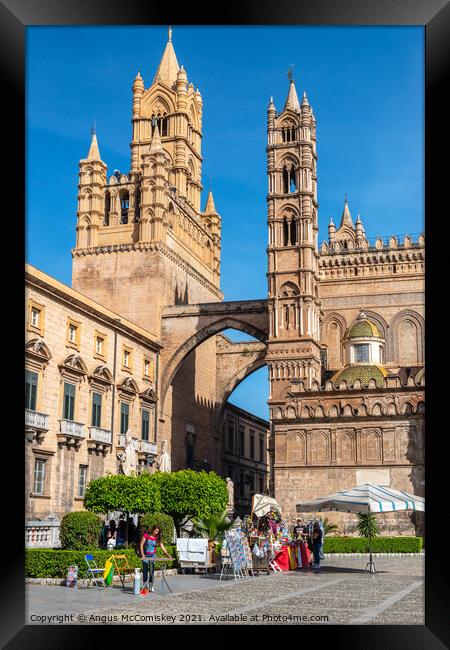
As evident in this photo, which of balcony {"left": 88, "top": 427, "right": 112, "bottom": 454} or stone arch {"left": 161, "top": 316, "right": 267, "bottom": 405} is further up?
stone arch {"left": 161, "top": 316, "right": 267, "bottom": 405}

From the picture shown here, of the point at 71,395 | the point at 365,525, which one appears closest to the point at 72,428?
the point at 71,395

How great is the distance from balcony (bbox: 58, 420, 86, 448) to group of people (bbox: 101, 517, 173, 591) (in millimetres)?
7889

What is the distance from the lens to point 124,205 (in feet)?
185

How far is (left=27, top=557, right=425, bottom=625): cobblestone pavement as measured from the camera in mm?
11367

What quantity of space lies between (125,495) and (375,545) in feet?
31.8

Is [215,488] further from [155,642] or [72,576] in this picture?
[155,642]

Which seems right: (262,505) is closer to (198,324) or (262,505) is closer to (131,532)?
(131,532)

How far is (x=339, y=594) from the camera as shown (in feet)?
50.4

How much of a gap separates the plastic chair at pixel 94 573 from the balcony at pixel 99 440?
21.0 metres

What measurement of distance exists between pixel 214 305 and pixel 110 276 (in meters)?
7.05

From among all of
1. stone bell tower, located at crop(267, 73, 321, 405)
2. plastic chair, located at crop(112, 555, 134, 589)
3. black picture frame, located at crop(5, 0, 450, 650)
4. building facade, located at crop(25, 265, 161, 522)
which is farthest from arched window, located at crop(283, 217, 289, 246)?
black picture frame, located at crop(5, 0, 450, 650)

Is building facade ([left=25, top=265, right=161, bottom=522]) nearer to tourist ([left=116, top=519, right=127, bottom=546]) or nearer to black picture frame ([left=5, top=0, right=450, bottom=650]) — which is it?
tourist ([left=116, top=519, right=127, bottom=546])
